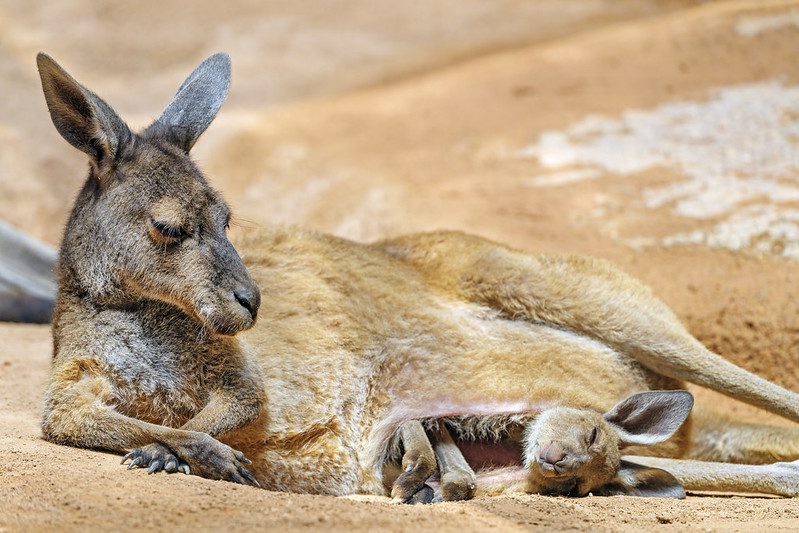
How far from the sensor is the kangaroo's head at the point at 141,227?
403cm

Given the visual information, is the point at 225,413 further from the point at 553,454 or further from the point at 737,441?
the point at 737,441

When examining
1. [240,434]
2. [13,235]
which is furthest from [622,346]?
[13,235]

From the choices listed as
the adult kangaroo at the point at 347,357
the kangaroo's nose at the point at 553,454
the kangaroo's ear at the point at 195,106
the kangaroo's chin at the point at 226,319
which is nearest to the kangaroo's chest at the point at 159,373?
the adult kangaroo at the point at 347,357

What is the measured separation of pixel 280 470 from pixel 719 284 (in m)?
4.00

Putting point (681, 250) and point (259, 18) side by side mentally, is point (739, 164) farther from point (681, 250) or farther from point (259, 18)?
point (259, 18)

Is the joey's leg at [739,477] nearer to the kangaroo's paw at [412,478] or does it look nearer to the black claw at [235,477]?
the kangaroo's paw at [412,478]

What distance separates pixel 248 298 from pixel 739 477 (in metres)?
2.65

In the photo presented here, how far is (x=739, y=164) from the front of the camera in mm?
8469

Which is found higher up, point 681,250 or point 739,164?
point 739,164

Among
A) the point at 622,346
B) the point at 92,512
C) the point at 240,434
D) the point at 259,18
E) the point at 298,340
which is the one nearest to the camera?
the point at 92,512

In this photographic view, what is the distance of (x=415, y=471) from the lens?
441cm

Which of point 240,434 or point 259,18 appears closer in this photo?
point 240,434

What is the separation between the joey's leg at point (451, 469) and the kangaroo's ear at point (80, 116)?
6.76 ft

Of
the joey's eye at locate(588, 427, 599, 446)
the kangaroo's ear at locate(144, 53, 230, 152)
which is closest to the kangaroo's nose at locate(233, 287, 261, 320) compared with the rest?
the kangaroo's ear at locate(144, 53, 230, 152)
